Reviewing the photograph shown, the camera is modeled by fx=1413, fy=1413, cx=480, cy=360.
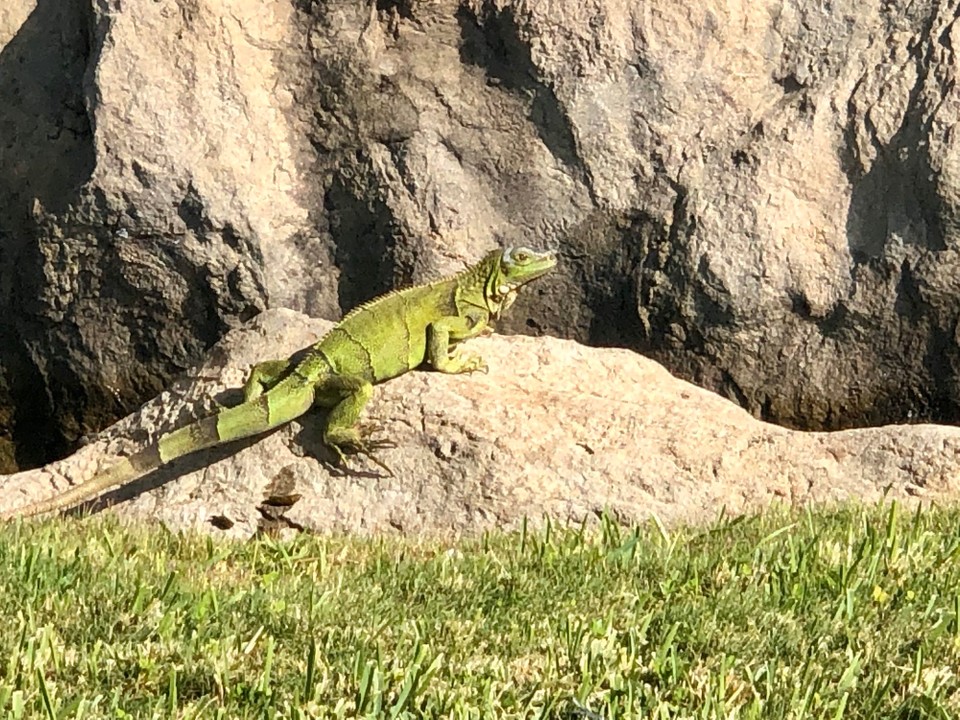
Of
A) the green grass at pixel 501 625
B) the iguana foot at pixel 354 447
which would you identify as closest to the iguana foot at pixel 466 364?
the iguana foot at pixel 354 447

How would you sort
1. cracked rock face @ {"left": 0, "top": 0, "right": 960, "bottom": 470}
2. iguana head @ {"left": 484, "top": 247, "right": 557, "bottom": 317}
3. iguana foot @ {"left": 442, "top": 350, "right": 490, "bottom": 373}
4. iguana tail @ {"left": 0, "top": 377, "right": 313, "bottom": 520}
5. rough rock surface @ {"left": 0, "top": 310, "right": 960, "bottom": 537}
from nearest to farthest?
1. rough rock surface @ {"left": 0, "top": 310, "right": 960, "bottom": 537}
2. iguana tail @ {"left": 0, "top": 377, "right": 313, "bottom": 520}
3. iguana foot @ {"left": 442, "top": 350, "right": 490, "bottom": 373}
4. cracked rock face @ {"left": 0, "top": 0, "right": 960, "bottom": 470}
5. iguana head @ {"left": 484, "top": 247, "right": 557, "bottom": 317}

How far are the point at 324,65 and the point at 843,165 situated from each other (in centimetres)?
315

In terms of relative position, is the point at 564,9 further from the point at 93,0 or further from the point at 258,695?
the point at 258,695

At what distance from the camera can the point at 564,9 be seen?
27.4ft

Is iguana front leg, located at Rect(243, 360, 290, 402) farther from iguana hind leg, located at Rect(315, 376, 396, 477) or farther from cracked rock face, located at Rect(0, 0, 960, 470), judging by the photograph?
cracked rock face, located at Rect(0, 0, 960, 470)

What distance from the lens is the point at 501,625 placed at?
16.2ft

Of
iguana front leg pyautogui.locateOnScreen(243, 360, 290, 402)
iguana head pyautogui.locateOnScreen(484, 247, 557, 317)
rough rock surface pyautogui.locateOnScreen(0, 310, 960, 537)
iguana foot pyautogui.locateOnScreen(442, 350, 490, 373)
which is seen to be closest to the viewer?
rough rock surface pyautogui.locateOnScreen(0, 310, 960, 537)

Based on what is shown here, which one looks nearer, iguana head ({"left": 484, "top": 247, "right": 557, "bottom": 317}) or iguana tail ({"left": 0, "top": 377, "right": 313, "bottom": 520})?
iguana tail ({"left": 0, "top": 377, "right": 313, "bottom": 520})

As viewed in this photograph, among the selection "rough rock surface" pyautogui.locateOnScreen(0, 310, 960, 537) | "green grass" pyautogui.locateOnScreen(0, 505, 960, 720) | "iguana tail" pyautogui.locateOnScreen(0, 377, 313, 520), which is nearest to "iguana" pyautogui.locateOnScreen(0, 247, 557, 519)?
"iguana tail" pyautogui.locateOnScreen(0, 377, 313, 520)

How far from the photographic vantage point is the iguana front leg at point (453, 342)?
780 centimetres

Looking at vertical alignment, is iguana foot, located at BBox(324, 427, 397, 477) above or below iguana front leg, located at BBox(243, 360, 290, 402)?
below

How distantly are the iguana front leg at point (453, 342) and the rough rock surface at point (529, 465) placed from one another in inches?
5.0

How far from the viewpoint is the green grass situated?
4332 millimetres

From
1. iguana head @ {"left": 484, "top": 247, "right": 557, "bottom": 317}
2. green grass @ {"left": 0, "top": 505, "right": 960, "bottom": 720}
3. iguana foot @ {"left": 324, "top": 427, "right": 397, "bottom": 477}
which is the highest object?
iguana head @ {"left": 484, "top": 247, "right": 557, "bottom": 317}
